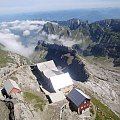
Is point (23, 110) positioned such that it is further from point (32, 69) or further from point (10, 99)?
point (32, 69)

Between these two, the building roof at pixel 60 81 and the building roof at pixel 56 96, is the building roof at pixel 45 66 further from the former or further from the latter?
the building roof at pixel 56 96

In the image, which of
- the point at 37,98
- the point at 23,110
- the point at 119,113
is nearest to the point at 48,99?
the point at 37,98

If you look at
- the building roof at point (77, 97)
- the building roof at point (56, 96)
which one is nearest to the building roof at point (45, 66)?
the building roof at point (56, 96)

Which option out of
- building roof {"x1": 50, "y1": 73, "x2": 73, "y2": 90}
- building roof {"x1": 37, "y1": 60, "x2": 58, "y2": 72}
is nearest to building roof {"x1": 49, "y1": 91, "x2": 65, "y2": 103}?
building roof {"x1": 50, "y1": 73, "x2": 73, "y2": 90}

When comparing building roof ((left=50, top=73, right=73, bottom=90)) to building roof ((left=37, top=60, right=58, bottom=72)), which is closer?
building roof ((left=50, top=73, right=73, bottom=90))

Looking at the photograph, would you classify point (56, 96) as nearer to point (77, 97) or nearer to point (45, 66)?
point (77, 97)

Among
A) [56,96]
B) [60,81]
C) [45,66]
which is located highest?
[56,96]

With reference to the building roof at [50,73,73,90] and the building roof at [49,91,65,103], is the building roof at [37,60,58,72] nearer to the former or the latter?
the building roof at [50,73,73,90]

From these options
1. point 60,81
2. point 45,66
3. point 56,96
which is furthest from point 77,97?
point 45,66
